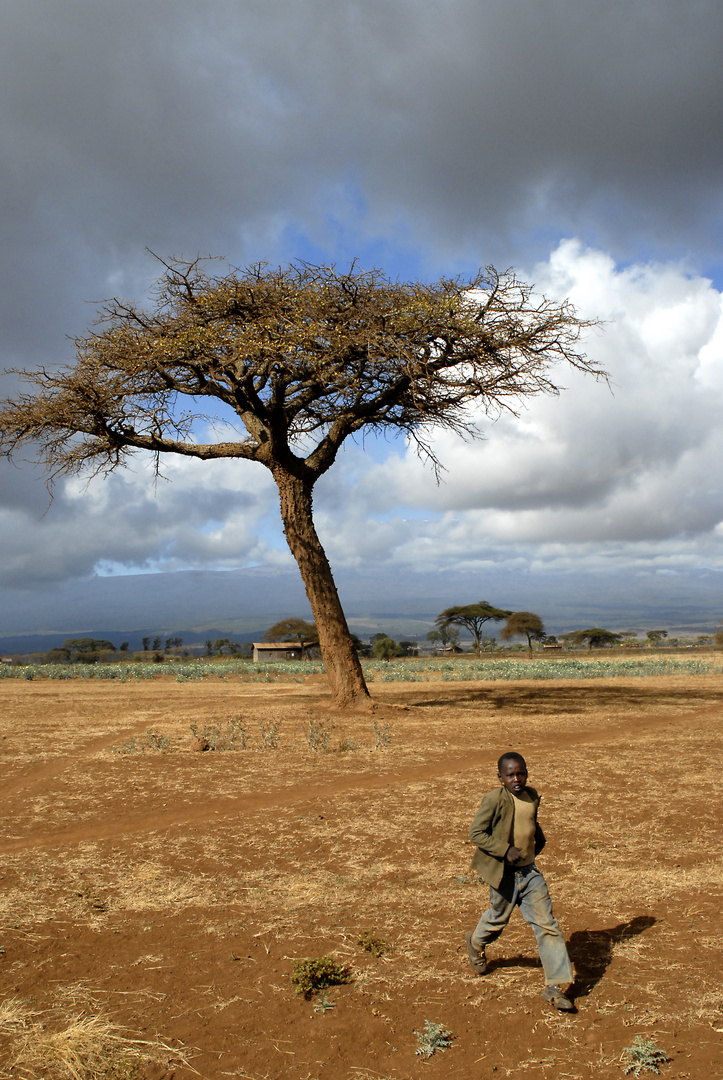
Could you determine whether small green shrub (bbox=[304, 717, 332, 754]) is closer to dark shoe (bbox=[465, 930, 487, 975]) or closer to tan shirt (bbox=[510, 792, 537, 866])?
dark shoe (bbox=[465, 930, 487, 975])

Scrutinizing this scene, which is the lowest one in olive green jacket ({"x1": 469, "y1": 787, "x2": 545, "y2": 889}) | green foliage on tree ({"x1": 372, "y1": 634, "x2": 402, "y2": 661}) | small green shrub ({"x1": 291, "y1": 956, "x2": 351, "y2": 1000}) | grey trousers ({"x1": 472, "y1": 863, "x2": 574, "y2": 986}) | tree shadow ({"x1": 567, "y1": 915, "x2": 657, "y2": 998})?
green foliage on tree ({"x1": 372, "y1": 634, "x2": 402, "y2": 661})

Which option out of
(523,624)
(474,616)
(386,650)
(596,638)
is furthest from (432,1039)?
(596,638)

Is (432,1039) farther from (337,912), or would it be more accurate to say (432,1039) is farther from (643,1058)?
(337,912)

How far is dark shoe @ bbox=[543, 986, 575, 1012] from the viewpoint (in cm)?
398

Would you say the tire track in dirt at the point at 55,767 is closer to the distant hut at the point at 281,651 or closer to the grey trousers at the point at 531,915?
the grey trousers at the point at 531,915

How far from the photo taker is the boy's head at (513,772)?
435 centimetres

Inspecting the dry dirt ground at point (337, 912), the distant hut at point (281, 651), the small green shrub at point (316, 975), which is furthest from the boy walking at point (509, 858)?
the distant hut at point (281, 651)

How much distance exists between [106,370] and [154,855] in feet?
35.9

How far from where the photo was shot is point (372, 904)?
5562 millimetres

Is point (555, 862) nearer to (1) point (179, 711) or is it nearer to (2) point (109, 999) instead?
(2) point (109, 999)

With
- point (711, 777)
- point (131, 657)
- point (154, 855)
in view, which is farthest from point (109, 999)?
point (131, 657)

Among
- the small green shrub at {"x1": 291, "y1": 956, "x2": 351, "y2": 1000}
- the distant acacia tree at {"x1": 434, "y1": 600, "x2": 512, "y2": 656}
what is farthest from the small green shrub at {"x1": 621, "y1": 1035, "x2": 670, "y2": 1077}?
the distant acacia tree at {"x1": 434, "y1": 600, "x2": 512, "y2": 656}

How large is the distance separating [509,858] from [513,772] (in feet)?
1.54

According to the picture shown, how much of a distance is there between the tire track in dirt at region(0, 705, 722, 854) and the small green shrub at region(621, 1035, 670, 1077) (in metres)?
5.05
